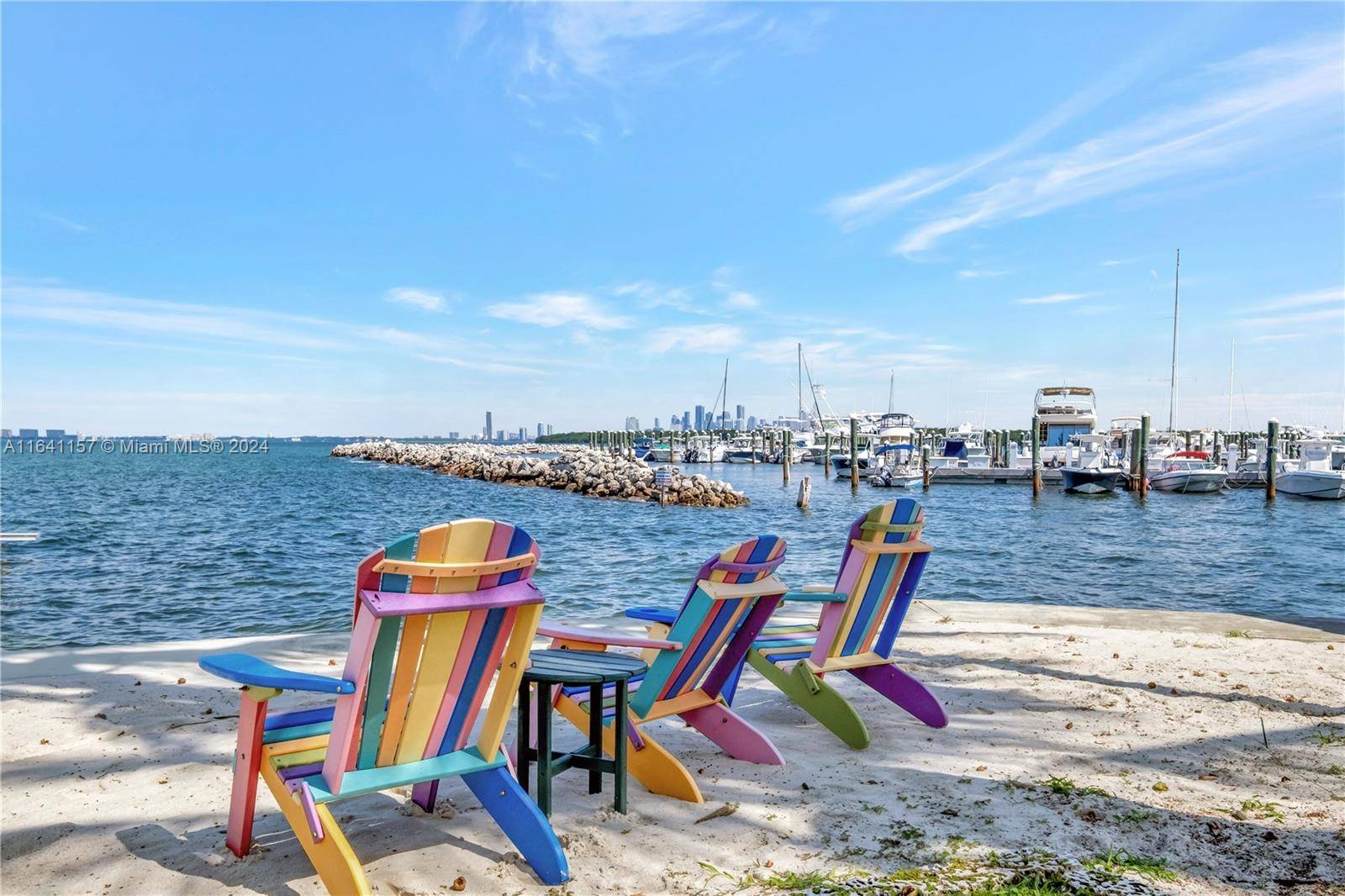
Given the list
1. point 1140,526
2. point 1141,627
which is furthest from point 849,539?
point 1140,526

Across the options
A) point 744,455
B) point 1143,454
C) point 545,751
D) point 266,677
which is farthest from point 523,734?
point 744,455

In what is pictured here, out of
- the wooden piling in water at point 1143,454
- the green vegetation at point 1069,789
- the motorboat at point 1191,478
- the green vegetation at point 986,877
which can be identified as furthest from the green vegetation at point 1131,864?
the motorboat at point 1191,478

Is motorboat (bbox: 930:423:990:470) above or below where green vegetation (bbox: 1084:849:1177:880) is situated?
above

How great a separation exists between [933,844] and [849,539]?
158cm

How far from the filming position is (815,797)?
3422 mm

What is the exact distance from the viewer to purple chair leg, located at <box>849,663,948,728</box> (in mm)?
4395

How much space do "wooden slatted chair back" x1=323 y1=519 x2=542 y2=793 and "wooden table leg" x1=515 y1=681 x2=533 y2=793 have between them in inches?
17.2

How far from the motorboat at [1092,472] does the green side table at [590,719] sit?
36.2 metres

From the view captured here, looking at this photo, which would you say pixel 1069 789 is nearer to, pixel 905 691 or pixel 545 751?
pixel 905 691

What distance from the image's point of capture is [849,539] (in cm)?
421

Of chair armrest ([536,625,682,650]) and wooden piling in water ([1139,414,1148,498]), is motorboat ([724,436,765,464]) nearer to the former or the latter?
wooden piling in water ([1139,414,1148,498])

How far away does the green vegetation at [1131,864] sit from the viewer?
2695mm

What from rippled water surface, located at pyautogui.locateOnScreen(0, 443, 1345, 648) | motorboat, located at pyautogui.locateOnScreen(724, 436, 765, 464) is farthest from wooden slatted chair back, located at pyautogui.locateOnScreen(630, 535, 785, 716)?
motorboat, located at pyautogui.locateOnScreen(724, 436, 765, 464)

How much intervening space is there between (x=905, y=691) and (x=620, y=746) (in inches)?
75.3
